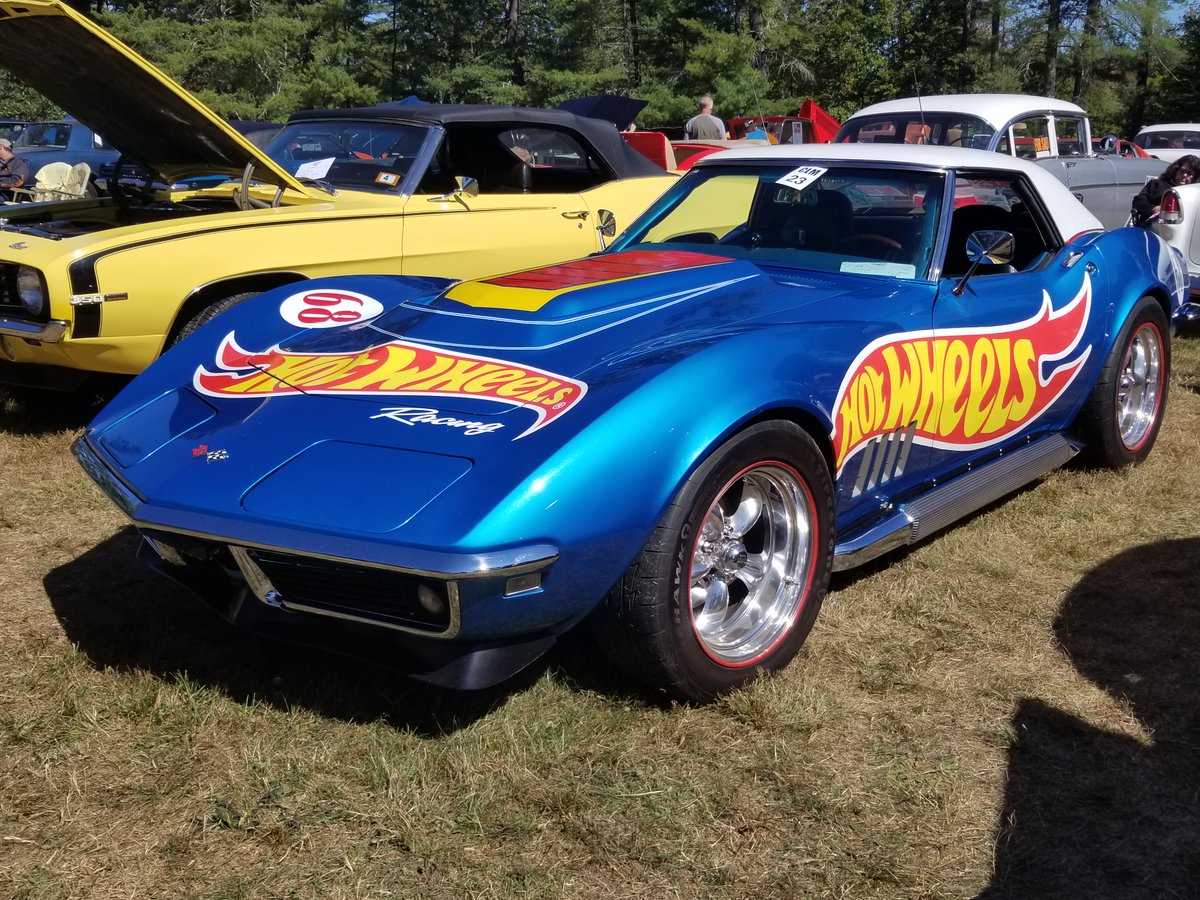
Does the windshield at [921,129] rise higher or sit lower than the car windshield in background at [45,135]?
lower

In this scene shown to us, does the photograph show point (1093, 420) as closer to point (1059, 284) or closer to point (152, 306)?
point (1059, 284)

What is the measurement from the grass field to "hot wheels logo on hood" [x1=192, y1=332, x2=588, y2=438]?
73cm

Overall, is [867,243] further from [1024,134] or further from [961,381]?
[1024,134]

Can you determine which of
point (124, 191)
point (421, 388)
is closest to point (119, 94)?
point (124, 191)

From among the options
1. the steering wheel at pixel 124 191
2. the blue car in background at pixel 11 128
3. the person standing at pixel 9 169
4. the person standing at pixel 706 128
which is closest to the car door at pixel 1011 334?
the steering wheel at pixel 124 191

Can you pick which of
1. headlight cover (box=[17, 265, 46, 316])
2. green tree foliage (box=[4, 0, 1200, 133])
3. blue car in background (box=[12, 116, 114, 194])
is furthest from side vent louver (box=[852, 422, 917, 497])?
green tree foliage (box=[4, 0, 1200, 133])

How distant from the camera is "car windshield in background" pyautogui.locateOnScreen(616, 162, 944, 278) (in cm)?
356

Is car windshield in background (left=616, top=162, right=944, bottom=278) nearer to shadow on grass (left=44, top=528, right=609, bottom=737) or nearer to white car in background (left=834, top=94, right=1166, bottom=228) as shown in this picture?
shadow on grass (left=44, top=528, right=609, bottom=737)

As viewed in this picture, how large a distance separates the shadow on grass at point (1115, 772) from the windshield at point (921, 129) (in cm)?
558

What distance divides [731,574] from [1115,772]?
1001mm

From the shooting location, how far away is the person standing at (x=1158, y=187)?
23.8 ft

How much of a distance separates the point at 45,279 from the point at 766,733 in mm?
3416

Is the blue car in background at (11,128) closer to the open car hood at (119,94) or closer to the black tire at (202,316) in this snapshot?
the open car hood at (119,94)

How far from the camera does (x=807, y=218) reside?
149 inches
